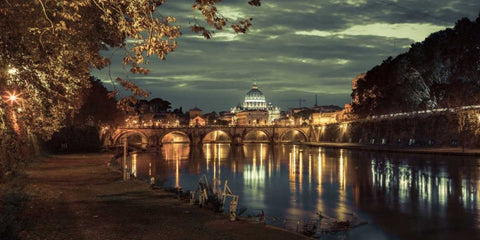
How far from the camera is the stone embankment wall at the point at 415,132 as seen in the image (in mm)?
72412

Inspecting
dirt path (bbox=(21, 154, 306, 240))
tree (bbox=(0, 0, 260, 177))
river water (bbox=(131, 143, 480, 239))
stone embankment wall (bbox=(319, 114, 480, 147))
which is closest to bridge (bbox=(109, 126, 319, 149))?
stone embankment wall (bbox=(319, 114, 480, 147))

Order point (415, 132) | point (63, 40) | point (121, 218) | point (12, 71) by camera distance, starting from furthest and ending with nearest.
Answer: point (415, 132) < point (121, 218) < point (12, 71) < point (63, 40)

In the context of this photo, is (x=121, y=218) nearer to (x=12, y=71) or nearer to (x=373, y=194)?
(x=12, y=71)

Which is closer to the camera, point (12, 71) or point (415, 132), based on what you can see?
point (12, 71)

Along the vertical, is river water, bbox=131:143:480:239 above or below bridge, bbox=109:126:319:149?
below

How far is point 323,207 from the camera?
99.2ft

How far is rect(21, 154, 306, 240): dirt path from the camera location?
604 inches

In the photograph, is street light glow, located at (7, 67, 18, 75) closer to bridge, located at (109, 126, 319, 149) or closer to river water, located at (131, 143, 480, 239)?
river water, located at (131, 143, 480, 239)

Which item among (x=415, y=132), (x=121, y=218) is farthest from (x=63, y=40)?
(x=415, y=132)

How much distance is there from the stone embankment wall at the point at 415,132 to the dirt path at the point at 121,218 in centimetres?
5414

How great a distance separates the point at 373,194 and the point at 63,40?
92.9 feet

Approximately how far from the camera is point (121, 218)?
18.0 m

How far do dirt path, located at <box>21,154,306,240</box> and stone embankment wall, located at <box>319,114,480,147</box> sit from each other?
54.1 meters

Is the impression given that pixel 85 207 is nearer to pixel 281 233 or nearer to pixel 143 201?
pixel 143 201
